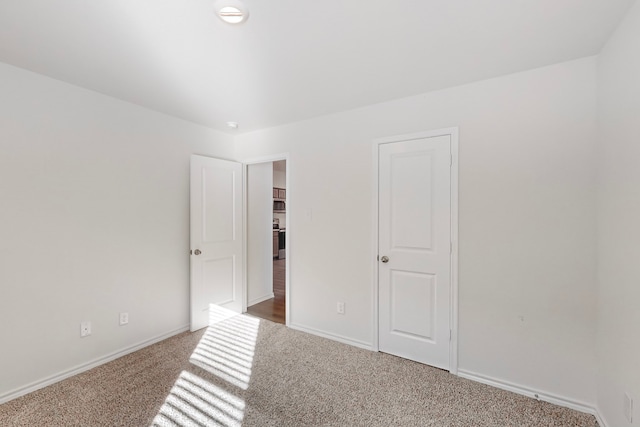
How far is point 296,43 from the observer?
1767 millimetres

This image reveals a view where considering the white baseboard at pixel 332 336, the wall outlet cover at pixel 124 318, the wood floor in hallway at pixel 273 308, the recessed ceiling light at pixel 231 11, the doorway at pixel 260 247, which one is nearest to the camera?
the recessed ceiling light at pixel 231 11

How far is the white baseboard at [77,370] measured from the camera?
6.66ft

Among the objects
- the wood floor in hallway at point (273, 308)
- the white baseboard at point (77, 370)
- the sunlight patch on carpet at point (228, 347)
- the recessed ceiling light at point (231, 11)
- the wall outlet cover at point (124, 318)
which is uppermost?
the recessed ceiling light at point (231, 11)

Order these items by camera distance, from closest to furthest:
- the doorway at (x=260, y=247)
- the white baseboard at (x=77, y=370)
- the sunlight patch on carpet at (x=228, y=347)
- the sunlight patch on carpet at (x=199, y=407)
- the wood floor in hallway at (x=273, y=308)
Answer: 1. the sunlight patch on carpet at (x=199, y=407)
2. the white baseboard at (x=77, y=370)
3. the sunlight patch on carpet at (x=228, y=347)
4. the wood floor in hallway at (x=273, y=308)
5. the doorway at (x=260, y=247)

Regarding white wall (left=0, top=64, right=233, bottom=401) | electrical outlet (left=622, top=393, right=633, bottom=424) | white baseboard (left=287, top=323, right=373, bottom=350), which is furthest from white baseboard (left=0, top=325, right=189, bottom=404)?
electrical outlet (left=622, top=393, right=633, bottom=424)

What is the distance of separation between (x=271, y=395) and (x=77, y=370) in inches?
67.4

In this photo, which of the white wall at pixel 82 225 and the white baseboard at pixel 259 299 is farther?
the white baseboard at pixel 259 299

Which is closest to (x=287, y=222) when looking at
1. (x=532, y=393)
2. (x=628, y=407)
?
(x=532, y=393)

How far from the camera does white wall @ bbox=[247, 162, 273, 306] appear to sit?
405 cm

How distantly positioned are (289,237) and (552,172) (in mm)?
2494

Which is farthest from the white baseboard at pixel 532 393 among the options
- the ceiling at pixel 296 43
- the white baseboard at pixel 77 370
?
the white baseboard at pixel 77 370

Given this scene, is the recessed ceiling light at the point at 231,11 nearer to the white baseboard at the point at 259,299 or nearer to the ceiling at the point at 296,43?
the ceiling at the point at 296,43

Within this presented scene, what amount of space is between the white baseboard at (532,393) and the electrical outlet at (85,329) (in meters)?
3.20

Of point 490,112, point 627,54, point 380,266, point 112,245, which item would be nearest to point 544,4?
point 627,54
